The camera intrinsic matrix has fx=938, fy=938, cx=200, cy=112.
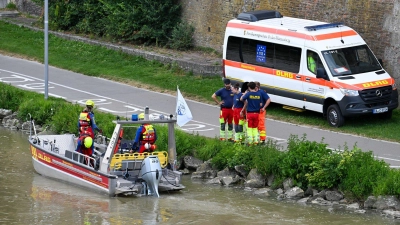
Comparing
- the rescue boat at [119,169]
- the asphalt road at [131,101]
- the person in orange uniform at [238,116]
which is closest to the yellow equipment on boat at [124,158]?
the rescue boat at [119,169]

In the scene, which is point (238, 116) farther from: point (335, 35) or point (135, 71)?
point (135, 71)

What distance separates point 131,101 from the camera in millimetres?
28188

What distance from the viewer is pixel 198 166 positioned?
2242cm

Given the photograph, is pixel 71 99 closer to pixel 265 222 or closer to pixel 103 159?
pixel 103 159

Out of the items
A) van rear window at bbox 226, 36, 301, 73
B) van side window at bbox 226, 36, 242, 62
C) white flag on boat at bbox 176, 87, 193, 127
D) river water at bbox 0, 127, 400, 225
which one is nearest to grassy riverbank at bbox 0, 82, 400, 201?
river water at bbox 0, 127, 400, 225

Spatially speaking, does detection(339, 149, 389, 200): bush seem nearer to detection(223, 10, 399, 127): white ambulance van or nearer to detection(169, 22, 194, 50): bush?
detection(223, 10, 399, 127): white ambulance van

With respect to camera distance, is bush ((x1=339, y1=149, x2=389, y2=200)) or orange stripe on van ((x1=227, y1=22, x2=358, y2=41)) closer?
bush ((x1=339, y1=149, x2=389, y2=200))

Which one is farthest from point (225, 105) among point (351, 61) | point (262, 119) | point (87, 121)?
point (351, 61)

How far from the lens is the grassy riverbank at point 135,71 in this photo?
25.0 m

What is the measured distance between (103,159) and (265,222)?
4034mm

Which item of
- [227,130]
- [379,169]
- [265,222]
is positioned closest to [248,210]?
[265,222]

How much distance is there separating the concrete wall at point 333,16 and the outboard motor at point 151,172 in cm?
982

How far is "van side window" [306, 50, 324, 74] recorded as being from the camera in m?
24.9

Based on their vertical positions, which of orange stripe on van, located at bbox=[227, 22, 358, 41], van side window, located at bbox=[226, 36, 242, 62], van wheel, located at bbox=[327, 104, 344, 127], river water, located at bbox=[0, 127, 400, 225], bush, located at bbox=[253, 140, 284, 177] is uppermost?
orange stripe on van, located at bbox=[227, 22, 358, 41]
